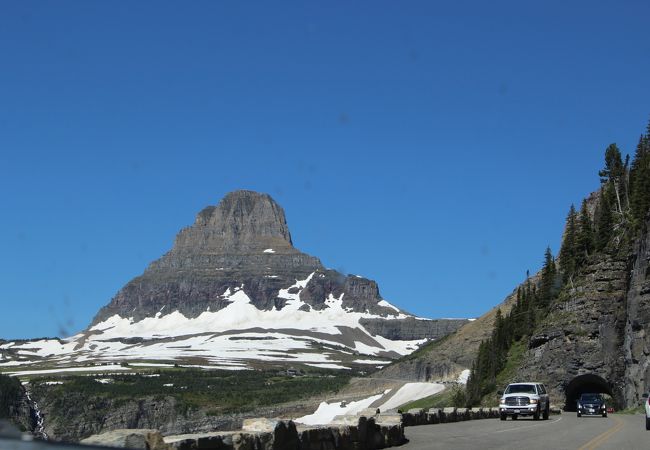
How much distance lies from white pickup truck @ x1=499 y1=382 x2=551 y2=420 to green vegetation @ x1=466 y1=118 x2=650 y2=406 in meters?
48.3

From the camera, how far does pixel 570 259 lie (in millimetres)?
111062

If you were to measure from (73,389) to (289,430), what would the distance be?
644 feet

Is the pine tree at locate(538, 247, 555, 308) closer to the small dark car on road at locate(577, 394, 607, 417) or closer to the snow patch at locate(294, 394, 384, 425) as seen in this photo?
the snow patch at locate(294, 394, 384, 425)

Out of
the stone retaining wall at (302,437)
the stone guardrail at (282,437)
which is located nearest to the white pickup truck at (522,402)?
the stone guardrail at (282,437)

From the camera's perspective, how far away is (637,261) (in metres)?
83.8

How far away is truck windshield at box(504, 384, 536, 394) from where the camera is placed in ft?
143

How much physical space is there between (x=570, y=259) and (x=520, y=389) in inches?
2798

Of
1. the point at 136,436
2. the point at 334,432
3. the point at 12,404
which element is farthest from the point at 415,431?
the point at 12,404

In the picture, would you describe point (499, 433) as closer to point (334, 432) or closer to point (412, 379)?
point (334, 432)

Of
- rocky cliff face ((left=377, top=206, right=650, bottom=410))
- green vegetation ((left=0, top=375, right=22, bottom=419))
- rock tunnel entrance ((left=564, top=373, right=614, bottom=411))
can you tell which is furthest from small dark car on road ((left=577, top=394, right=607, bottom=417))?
green vegetation ((left=0, top=375, right=22, bottom=419))

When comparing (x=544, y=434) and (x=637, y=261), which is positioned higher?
(x=637, y=261)

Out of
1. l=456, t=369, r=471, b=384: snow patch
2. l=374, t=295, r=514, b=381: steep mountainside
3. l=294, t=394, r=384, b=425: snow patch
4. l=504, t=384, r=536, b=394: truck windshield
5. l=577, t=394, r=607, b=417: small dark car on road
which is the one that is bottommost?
l=294, t=394, r=384, b=425: snow patch

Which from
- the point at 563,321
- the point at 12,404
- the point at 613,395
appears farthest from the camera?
the point at 12,404

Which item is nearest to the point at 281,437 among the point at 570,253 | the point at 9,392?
the point at 570,253
